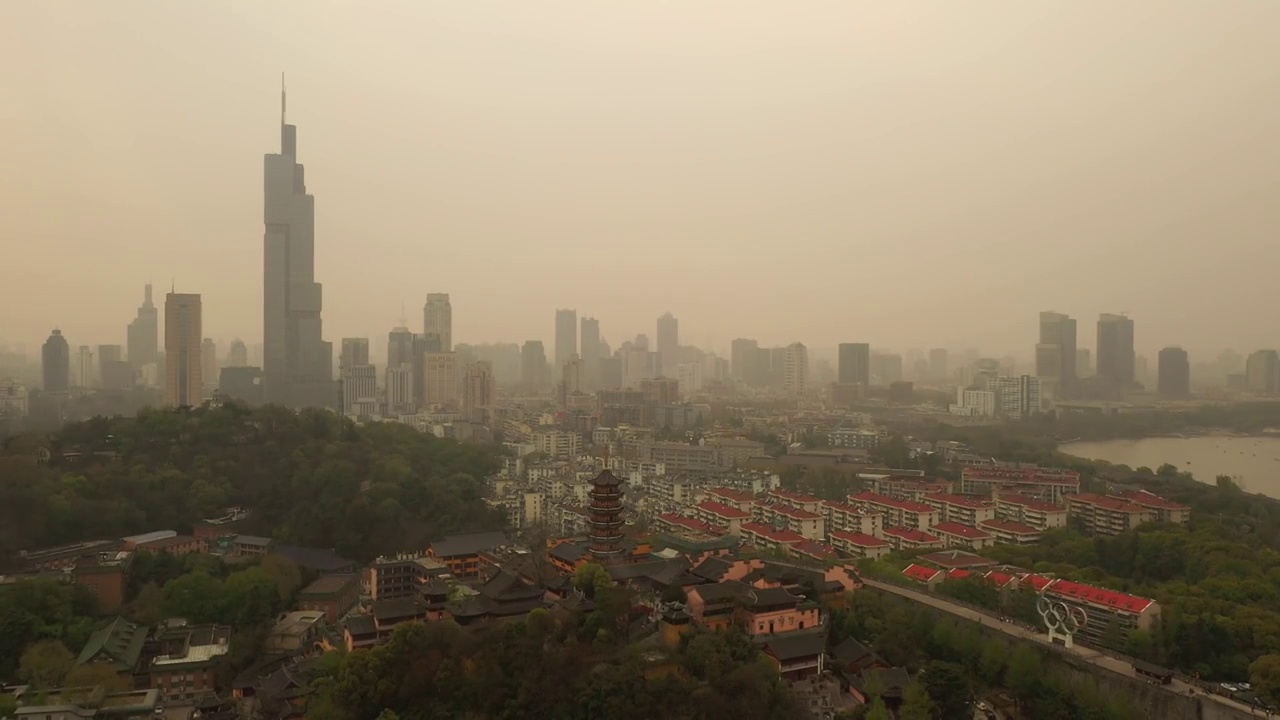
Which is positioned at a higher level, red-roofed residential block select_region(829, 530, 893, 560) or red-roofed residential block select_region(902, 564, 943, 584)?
red-roofed residential block select_region(902, 564, 943, 584)

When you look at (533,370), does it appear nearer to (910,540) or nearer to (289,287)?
(289,287)

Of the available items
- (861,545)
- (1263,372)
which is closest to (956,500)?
(861,545)

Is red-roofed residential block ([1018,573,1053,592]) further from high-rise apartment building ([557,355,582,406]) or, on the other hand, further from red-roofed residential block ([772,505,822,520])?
high-rise apartment building ([557,355,582,406])

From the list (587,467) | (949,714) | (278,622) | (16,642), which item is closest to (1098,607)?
(949,714)

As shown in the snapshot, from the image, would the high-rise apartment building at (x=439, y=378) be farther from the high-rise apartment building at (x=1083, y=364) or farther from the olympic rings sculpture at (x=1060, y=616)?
the olympic rings sculpture at (x=1060, y=616)

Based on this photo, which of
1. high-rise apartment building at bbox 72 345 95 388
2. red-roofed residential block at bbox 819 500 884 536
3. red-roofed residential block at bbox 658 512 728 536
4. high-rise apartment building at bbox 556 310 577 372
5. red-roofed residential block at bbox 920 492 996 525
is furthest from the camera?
high-rise apartment building at bbox 556 310 577 372

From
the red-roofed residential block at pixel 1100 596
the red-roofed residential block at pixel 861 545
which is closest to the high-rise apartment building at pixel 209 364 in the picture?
the red-roofed residential block at pixel 861 545

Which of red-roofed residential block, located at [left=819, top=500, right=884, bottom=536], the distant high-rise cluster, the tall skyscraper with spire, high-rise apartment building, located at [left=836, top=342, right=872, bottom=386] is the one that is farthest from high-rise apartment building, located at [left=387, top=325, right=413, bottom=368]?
red-roofed residential block, located at [left=819, top=500, right=884, bottom=536]
